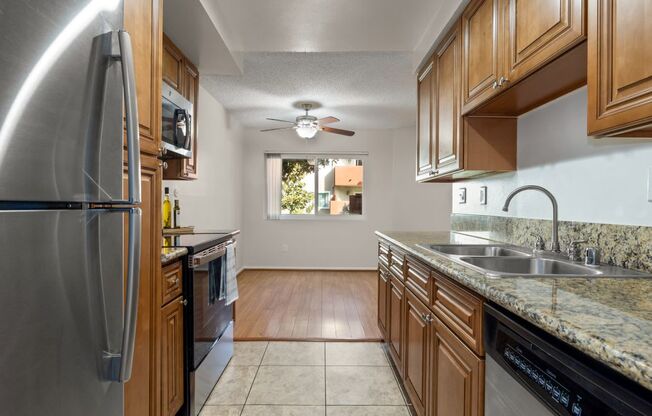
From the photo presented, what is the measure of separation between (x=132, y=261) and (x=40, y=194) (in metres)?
0.28

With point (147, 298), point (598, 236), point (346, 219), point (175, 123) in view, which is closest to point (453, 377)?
point (598, 236)

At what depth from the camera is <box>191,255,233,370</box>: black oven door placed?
1869mm

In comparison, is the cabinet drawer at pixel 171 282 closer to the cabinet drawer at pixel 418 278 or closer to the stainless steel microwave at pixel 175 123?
the stainless steel microwave at pixel 175 123

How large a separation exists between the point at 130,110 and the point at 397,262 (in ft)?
5.68

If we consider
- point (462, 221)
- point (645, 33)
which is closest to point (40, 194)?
point (645, 33)

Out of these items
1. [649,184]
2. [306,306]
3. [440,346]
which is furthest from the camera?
[306,306]

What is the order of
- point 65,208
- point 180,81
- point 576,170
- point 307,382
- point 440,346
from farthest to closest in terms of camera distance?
point 180,81, point 307,382, point 576,170, point 440,346, point 65,208

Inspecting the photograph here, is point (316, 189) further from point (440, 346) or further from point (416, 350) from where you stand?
point (440, 346)

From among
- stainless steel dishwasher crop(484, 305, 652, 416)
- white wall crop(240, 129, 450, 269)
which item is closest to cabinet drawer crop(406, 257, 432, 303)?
stainless steel dishwasher crop(484, 305, 652, 416)

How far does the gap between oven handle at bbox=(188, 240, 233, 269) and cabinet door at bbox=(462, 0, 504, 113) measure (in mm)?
1669

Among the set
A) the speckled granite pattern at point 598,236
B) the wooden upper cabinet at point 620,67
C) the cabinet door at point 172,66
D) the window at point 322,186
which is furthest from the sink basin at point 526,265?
the window at point 322,186

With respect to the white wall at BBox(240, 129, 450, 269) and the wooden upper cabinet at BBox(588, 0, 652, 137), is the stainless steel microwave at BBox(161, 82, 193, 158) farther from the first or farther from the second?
the white wall at BBox(240, 129, 450, 269)

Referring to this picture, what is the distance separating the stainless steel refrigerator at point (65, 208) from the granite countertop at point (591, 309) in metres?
0.97

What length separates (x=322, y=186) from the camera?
240 inches
